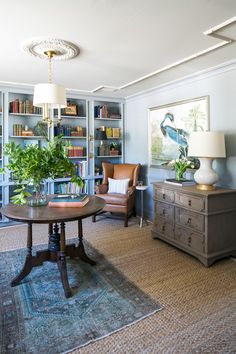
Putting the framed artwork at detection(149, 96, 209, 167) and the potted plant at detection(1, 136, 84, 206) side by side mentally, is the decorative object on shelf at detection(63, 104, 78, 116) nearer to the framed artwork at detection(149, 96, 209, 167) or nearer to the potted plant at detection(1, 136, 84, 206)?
the framed artwork at detection(149, 96, 209, 167)

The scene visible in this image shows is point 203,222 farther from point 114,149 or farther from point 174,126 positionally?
point 114,149

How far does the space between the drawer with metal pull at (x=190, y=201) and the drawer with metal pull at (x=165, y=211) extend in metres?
0.17

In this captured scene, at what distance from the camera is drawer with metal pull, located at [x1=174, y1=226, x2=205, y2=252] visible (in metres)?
2.81

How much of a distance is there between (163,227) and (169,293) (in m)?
1.21

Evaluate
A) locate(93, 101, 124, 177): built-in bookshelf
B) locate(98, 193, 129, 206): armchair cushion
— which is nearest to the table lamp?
locate(98, 193, 129, 206): armchair cushion

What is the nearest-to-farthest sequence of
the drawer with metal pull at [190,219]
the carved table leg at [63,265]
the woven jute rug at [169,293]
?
1. the woven jute rug at [169,293]
2. the carved table leg at [63,265]
3. the drawer with metal pull at [190,219]

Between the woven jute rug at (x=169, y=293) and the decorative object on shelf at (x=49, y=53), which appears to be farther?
the decorative object on shelf at (x=49, y=53)

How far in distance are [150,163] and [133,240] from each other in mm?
1557

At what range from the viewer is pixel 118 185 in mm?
4449

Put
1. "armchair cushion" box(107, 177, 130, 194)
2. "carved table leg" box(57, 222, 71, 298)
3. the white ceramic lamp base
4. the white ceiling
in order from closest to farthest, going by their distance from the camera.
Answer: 1. the white ceiling
2. "carved table leg" box(57, 222, 71, 298)
3. the white ceramic lamp base
4. "armchair cushion" box(107, 177, 130, 194)

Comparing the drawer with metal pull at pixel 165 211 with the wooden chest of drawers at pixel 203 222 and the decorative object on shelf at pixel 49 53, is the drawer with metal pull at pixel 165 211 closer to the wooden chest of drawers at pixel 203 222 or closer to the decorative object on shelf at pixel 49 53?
the wooden chest of drawers at pixel 203 222

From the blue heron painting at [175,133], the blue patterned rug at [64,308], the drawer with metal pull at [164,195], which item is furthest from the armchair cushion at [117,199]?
the blue patterned rug at [64,308]

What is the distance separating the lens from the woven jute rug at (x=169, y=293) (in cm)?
167

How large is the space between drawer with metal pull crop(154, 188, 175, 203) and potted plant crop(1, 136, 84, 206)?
4.28 ft
